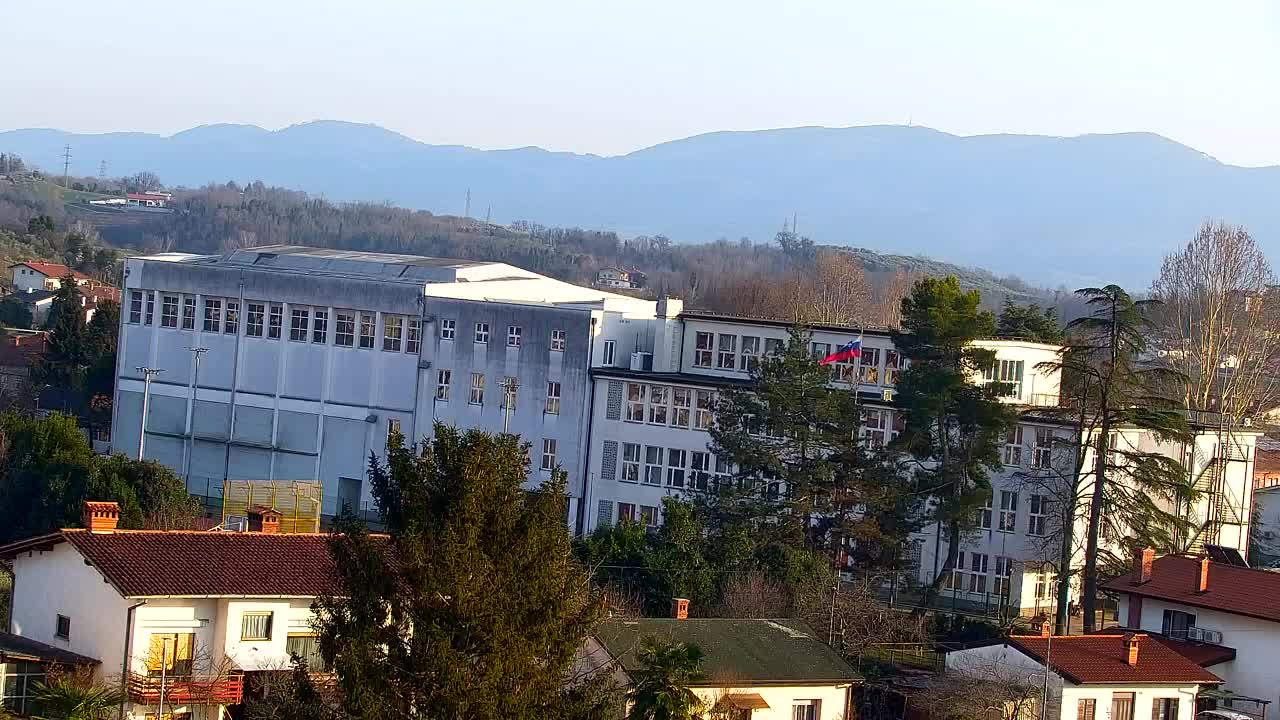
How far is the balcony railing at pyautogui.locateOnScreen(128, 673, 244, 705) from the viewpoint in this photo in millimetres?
26344

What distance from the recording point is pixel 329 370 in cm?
5759

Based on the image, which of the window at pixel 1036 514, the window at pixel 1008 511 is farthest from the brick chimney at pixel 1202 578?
the window at pixel 1008 511

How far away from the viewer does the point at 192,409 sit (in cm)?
5975

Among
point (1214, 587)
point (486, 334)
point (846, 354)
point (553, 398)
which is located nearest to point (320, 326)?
point (486, 334)

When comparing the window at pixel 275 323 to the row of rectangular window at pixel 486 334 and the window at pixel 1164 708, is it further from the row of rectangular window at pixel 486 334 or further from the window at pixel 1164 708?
the window at pixel 1164 708

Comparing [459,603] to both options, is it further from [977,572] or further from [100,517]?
[977,572]

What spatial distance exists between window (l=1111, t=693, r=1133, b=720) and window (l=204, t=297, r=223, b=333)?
36.7 meters

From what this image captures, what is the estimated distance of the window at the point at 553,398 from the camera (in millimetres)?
52812

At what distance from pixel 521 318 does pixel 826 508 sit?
1560 centimetres

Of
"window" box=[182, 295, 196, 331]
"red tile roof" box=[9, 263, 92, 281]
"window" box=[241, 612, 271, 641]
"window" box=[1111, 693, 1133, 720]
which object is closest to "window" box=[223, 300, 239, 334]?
"window" box=[182, 295, 196, 331]

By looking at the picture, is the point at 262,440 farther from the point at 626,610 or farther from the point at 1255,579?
the point at 1255,579

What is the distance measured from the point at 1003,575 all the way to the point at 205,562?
24180mm

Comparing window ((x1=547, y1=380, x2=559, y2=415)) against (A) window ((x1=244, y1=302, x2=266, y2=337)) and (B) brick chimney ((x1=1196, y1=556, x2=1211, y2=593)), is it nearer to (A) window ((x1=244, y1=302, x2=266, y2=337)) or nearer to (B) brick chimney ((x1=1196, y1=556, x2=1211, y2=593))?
(A) window ((x1=244, y1=302, x2=266, y2=337))

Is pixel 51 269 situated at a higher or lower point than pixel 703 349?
higher
